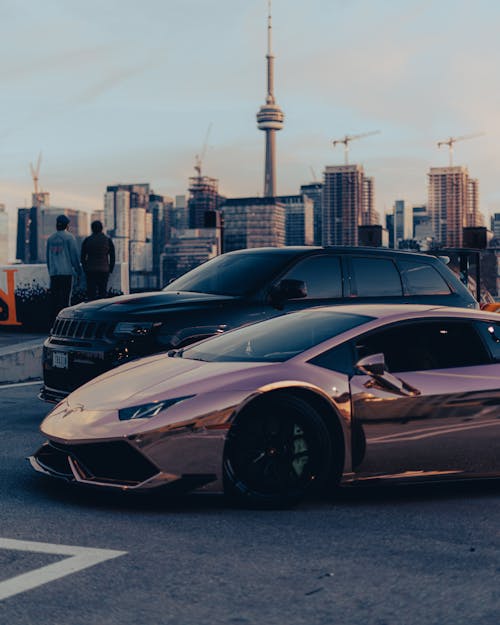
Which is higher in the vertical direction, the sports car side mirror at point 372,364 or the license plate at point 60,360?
the sports car side mirror at point 372,364

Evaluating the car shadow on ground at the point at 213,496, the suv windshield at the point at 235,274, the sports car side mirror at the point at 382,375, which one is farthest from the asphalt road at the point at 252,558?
the suv windshield at the point at 235,274

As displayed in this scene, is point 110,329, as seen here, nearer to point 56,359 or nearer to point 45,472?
point 56,359

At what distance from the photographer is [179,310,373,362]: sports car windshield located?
6.20 metres

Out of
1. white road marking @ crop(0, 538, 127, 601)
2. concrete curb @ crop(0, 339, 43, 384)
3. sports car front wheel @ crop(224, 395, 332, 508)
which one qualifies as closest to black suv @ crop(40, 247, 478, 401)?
sports car front wheel @ crop(224, 395, 332, 508)

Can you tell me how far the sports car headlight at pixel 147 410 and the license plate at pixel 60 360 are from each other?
329 cm

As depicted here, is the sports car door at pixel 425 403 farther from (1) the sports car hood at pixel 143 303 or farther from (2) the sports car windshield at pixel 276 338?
(1) the sports car hood at pixel 143 303

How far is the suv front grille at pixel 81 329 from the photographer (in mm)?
8703

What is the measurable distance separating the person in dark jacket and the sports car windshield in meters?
9.27

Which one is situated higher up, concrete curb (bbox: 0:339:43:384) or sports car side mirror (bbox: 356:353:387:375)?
sports car side mirror (bbox: 356:353:387:375)

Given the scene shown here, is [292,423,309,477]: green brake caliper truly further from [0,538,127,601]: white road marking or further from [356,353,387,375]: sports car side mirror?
[0,538,127,601]: white road marking

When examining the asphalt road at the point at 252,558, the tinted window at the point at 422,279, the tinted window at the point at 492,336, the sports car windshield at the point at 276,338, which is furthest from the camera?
the tinted window at the point at 422,279

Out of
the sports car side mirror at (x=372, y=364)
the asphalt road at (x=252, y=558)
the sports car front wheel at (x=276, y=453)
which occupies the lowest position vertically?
the asphalt road at (x=252, y=558)

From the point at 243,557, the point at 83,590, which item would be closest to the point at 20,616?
the point at 83,590

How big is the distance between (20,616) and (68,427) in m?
2.21
